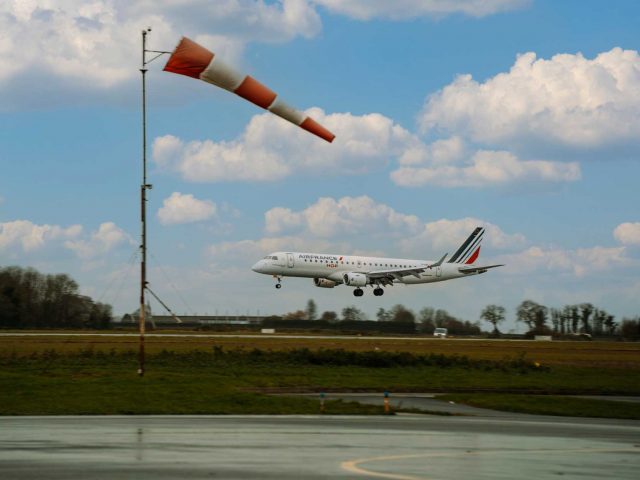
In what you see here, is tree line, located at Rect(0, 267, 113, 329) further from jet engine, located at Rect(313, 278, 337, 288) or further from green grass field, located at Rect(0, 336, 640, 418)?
green grass field, located at Rect(0, 336, 640, 418)

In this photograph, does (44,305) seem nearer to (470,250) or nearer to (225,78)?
(470,250)

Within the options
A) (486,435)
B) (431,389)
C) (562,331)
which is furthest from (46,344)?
(562,331)

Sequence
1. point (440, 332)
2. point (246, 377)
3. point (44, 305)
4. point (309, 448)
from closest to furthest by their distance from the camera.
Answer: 1. point (309, 448)
2. point (246, 377)
3. point (44, 305)
4. point (440, 332)

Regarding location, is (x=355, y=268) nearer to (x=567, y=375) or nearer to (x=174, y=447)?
(x=567, y=375)

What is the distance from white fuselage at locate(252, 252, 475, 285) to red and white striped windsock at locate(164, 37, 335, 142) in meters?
65.7

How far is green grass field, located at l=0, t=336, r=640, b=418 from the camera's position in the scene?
29469 mm

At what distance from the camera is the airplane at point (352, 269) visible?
86.1 meters

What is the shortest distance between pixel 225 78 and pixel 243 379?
78.3ft

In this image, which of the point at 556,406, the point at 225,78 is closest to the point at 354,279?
the point at 556,406

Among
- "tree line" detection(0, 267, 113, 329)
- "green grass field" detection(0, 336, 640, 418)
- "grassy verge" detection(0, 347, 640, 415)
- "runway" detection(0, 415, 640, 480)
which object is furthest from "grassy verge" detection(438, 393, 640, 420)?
"tree line" detection(0, 267, 113, 329)

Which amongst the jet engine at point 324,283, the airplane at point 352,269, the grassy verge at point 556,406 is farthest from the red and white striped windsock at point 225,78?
the jet engine at point 324,283

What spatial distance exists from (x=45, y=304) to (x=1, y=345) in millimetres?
45923

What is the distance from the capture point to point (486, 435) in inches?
869

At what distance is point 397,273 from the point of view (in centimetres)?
9156
